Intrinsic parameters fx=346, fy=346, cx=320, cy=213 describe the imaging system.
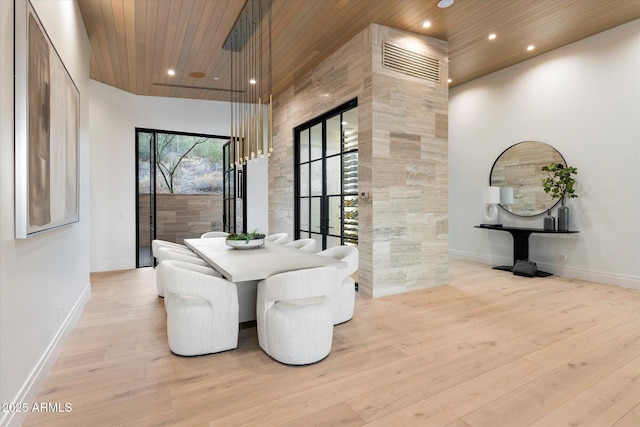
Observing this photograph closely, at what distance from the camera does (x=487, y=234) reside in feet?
21.0

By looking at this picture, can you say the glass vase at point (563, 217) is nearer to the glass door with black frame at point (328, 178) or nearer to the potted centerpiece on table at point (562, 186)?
the potted centerpiece on table at point (562, 186)

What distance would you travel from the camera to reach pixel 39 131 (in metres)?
2.14

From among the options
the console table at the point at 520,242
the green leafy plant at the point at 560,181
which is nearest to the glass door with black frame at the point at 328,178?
the console table at the point at 520,242

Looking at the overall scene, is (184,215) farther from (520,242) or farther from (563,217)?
(563,217)

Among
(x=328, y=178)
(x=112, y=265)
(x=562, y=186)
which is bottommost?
(x=112, y=265)

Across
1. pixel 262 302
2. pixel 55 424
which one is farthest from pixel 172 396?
pixel 262 302

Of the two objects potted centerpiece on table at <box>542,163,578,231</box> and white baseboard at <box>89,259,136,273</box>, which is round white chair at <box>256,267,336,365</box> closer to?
potted centerpiece on table at <box>542,163,578,231</box>

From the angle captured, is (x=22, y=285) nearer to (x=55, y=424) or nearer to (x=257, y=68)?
(x=55, y=424)

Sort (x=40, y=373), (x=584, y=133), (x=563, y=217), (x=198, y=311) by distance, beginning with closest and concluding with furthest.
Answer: (x=40, y=373), (x=198, y=311), (x=584, y=133), (x=563, y=217)

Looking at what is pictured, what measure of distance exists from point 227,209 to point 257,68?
11.0 ft

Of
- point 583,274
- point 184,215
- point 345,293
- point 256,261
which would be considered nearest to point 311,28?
point 256,261

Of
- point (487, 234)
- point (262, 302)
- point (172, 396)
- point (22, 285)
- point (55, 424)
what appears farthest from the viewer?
point (487, 234)

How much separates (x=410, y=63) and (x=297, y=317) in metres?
3.65

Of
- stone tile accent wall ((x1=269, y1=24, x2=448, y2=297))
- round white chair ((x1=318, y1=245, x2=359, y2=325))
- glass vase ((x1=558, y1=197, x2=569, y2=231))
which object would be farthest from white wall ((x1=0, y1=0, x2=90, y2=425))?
glass vase ((x1=558, y1=197, x2=569, y2=231))
